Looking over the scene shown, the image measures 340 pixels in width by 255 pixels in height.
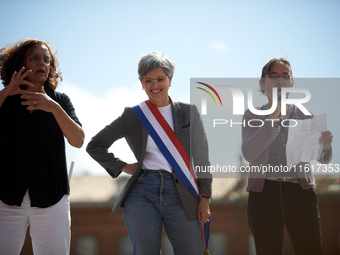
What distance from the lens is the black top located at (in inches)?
98.3

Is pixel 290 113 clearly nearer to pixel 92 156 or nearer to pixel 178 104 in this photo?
pixel 178 104

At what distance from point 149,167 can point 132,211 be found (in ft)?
0.99

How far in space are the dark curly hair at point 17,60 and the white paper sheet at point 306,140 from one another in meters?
1.70

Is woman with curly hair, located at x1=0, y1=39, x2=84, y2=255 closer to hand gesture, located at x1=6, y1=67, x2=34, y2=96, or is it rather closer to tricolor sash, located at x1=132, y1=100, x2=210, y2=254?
hand gesture, located at x1=6, y1=67, x2=34, y2=96

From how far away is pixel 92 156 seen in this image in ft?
9.57

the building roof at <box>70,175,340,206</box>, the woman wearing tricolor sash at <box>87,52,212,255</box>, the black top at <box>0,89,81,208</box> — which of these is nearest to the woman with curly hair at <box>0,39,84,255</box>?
the black top at <box>0,89,81,208</box>

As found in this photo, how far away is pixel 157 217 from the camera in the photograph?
265 cm

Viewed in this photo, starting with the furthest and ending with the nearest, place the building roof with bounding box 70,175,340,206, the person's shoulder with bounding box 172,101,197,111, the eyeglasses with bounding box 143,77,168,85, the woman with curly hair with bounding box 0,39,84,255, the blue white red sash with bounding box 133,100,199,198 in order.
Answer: the building roof with bounding box 70,175,340,206
the person's shoulder with bounding box 172,101,197,111
the eyeglasses with bounding box 143,77,168,85
the blue white red sash with bounding box 133,100,199,198
the woman with curly hair with bounding box 0,39,84,255

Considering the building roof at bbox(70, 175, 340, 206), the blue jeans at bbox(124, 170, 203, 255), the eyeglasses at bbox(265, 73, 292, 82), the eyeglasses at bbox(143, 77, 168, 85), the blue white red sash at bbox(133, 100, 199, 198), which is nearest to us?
the blue jeans at bbox(124, 170, 203, 255)

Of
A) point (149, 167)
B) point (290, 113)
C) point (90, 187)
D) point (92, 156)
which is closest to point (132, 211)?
point (149, 167)

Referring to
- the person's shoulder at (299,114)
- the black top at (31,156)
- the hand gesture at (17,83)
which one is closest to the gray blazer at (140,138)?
the black top at (31,156)

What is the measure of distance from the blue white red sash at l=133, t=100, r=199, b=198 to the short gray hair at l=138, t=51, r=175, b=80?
0.86 ft

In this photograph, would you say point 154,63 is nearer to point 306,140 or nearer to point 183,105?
point 183,105

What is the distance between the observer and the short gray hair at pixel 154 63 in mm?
2834
